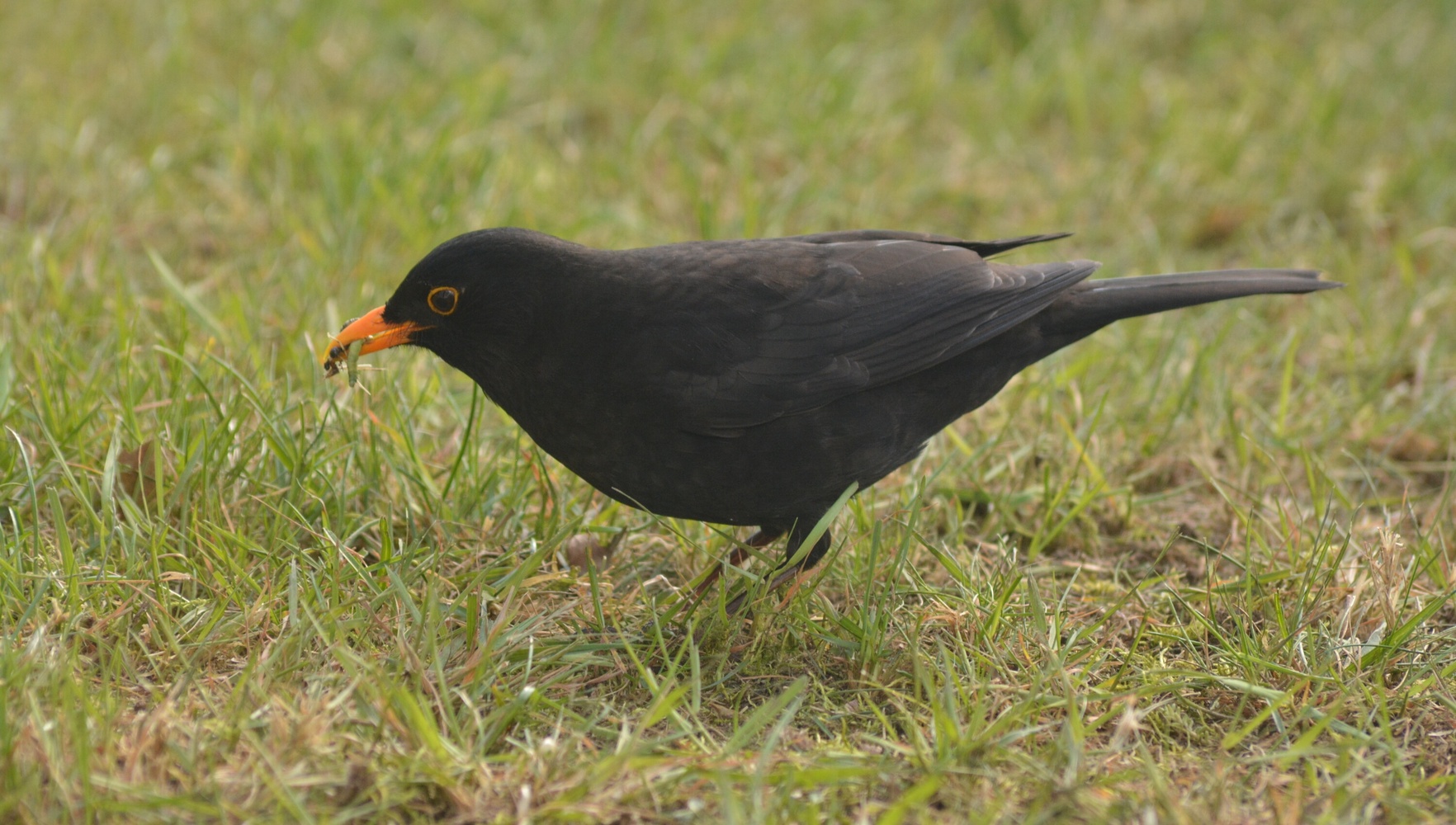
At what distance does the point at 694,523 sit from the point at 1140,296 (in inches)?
62.7

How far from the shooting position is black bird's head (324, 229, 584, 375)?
3.66m

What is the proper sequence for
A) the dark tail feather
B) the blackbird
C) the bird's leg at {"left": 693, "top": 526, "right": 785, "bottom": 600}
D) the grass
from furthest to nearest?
the dark tail feather → the bird's leg at {"left": 693, "top": 526, "right": 785, "bottom": 600} → the blackbird → the grass

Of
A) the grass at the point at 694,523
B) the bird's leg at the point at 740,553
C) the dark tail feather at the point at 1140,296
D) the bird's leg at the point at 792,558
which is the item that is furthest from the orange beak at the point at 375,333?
the dark tail feather at the point at 1140,296

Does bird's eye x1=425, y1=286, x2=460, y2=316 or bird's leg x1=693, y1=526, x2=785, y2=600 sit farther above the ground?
bird's eye x1=425, y1=286, x2=460, y2=316

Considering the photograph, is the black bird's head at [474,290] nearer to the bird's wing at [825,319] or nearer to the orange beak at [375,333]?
the orange beak at [375,333]

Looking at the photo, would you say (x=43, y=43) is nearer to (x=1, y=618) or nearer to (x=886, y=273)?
(x=1, y=618)

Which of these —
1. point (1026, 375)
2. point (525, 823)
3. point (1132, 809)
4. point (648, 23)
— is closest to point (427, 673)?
point (525, 823)

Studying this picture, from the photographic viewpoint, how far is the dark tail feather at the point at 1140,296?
414cm

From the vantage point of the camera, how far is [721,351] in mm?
3684

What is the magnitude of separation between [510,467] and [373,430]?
460mm

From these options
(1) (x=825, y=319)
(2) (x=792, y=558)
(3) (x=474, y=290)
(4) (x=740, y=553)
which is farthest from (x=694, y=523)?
(3) (x=474, y=290)

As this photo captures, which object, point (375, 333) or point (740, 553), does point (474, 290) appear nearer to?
point (375, 333)

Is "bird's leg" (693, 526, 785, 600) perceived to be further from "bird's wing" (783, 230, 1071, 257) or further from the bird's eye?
the bird's eye

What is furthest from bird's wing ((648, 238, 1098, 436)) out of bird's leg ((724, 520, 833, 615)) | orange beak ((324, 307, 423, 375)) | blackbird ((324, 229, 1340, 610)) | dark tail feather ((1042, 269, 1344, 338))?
orange beak ((324, 307, 423, 375))
